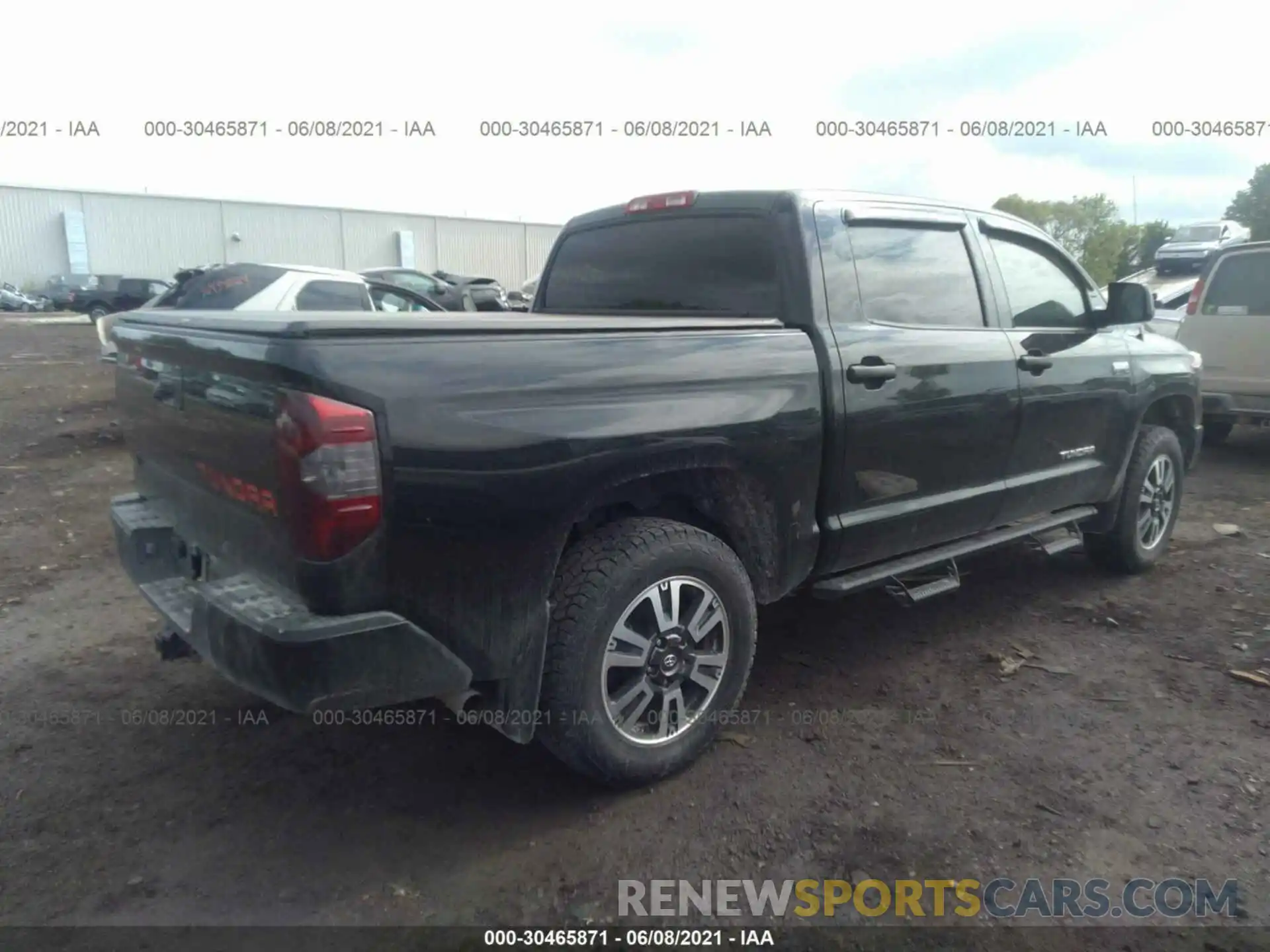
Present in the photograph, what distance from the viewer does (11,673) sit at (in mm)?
3836

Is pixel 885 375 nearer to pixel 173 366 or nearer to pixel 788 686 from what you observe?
pixel 788 686

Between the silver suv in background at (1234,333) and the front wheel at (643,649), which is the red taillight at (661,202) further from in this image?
the silver suv in background at (1234,333)

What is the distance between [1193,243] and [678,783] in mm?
24901

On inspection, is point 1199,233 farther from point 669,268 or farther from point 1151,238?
point 669,268

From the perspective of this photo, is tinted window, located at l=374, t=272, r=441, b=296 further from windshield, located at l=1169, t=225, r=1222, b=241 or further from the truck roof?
windshield, located at l=1169, t=225, r=1222, b=241

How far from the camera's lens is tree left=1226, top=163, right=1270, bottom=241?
46.3 m

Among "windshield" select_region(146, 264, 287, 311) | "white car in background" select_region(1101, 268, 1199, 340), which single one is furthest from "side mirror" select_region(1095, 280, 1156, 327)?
"windshield" select_region(146, 264, 287, 311)

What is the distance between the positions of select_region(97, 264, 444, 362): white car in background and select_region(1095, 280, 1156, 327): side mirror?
5.48 metres

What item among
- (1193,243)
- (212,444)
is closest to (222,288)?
(212,444)

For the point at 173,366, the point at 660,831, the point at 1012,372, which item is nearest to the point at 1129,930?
the point at 660,831

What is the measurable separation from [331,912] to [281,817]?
0.52m

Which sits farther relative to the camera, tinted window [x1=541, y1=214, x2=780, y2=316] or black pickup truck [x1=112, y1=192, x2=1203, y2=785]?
tinted window [x1=541, y1=214, x2=780, y2=316]

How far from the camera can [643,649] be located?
297 cm

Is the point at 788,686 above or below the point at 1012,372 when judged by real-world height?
below
